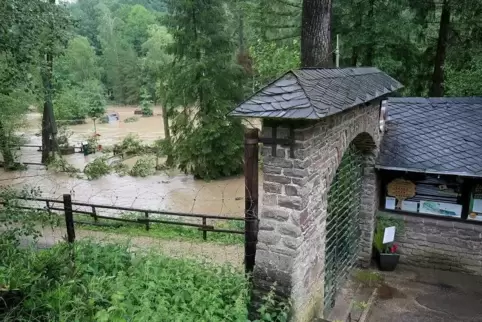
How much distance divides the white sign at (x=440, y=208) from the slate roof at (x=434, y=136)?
28.5 inches

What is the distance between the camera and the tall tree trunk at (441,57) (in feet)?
36.3

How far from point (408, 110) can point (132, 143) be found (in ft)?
60.7

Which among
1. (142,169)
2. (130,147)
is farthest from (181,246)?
(130,147)

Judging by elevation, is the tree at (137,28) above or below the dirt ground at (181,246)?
above

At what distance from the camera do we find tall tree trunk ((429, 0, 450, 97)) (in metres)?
11.1

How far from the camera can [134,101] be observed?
46688 millimetres

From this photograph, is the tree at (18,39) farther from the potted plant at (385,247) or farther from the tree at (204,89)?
the tree at (204,89)

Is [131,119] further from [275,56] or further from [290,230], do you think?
[290,230]

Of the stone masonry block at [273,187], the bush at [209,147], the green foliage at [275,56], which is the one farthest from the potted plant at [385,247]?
the bush at [209,147]

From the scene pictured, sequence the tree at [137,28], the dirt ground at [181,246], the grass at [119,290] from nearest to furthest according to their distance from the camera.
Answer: the grass at [119,290], the dirt ground at [181,246], the tree at [137,28]

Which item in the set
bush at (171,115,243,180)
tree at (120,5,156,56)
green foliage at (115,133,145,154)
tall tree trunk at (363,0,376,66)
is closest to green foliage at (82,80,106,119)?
green foliage at (115,133,145,154)

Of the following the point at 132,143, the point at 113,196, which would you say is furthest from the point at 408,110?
the point at 132,143

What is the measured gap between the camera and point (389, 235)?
21.0 feet

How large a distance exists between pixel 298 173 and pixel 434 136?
14.7 feet
